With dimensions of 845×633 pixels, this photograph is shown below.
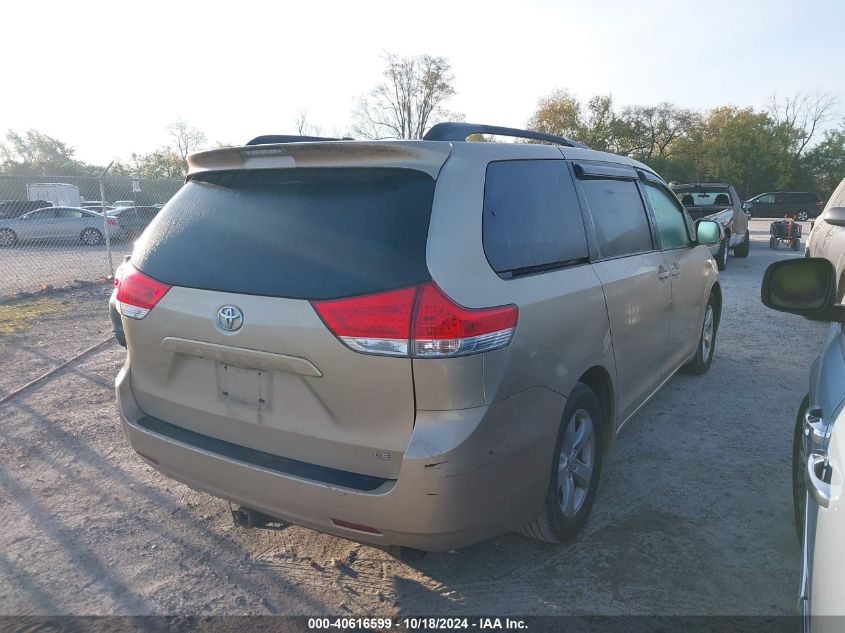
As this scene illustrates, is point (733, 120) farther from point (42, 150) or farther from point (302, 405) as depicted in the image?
point (42, 150)

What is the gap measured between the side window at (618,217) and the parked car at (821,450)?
3.51 ft

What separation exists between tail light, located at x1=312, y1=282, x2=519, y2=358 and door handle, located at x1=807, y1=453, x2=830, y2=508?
3.40 feet

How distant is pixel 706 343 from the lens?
5.59m

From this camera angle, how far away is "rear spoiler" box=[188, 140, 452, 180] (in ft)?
7.64

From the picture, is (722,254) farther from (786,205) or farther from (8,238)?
(786,205)

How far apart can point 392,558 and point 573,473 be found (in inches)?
38.6

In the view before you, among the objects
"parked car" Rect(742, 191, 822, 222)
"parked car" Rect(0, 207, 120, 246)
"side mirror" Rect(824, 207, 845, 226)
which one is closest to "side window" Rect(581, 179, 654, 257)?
"side mirror" Rect(824, 207, 845, 226)

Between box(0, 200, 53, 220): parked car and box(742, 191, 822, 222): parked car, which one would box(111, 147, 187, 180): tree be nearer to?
box(0, 200, 53, 220): parked car

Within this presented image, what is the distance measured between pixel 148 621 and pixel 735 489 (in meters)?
3.15

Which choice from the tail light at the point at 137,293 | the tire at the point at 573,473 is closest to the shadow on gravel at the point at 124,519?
the tire at the point at 573,473

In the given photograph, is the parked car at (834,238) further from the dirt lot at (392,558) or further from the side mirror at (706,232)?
the dirt lot at (392,558)

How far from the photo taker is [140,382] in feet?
9.16

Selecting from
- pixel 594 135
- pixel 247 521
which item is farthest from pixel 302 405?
pixel 594 135

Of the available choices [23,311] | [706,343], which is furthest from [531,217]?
[23,311]
